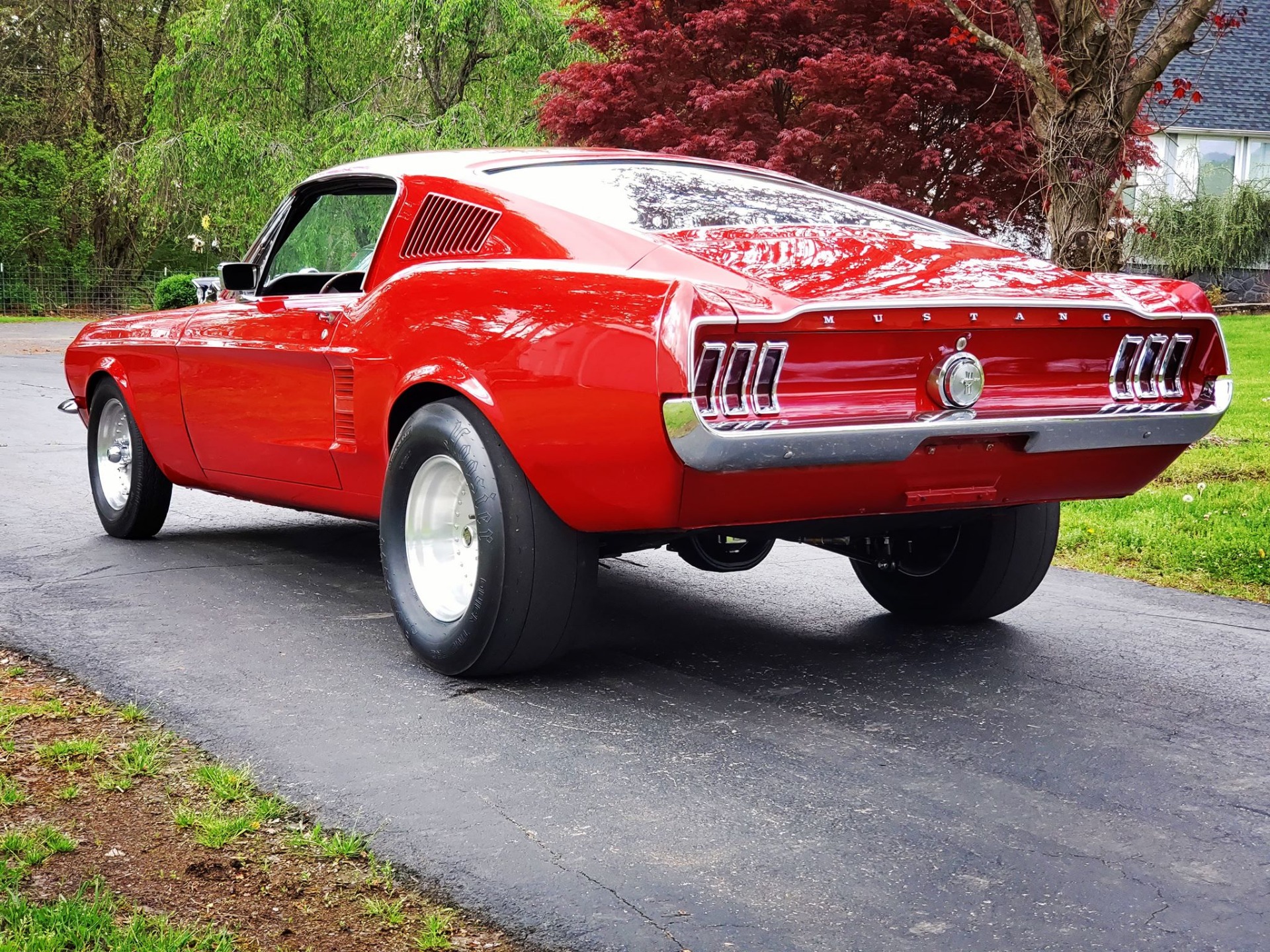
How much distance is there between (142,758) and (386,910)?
1.10 metres

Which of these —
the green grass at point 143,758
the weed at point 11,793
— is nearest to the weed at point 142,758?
the green grass at point 143,758

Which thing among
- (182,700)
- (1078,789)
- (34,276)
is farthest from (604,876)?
(34,276)

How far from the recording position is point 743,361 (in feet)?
11.9

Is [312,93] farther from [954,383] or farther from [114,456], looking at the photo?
[954,383]

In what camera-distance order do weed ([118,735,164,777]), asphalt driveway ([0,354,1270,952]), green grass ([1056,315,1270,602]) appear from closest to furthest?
asphalt driveway ([0,354,1270,952])
weed ([118,735,164,777])
green grass ([1056,315,1270,602])

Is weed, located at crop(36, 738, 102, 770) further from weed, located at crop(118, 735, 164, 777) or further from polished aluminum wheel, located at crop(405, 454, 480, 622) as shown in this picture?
polished aluminum wheel, located at crop(405, 454, 480, 622)

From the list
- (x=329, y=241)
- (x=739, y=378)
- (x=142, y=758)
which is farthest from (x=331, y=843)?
(x=329, y=241)

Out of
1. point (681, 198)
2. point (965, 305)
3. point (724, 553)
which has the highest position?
point (681, 198)

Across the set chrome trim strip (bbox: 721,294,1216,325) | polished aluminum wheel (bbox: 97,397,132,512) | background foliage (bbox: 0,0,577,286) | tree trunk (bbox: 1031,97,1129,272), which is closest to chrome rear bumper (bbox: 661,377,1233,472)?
chrome trim strip (bbox: 721,294,1216,325)

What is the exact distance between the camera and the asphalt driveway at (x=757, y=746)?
9.22ft

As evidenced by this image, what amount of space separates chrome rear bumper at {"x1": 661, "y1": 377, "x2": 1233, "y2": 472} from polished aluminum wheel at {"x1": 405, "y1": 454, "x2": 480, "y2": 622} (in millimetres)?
1107

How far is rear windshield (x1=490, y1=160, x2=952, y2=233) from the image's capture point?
436 cm

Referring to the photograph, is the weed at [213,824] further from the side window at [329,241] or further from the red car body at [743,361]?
the side window at [329,241]

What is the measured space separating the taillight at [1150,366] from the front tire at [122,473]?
4.16 meters
